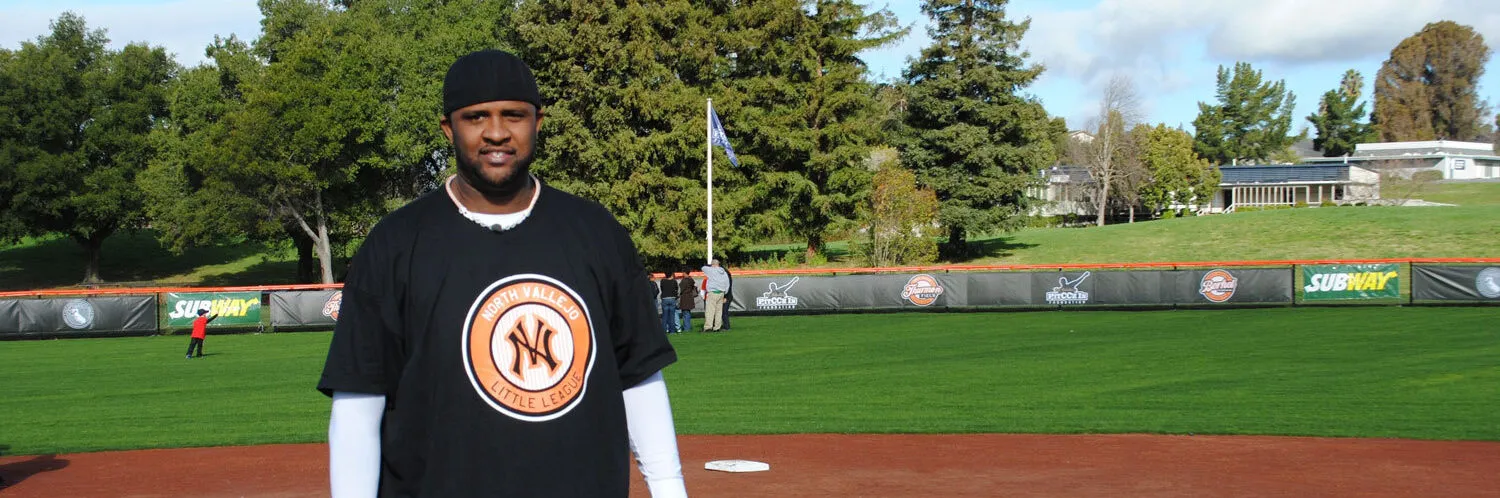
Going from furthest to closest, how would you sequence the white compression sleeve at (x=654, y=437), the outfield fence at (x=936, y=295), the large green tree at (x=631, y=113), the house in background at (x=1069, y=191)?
the house in background at (x=1069, y=191) < the large green tree at (x=631, y=113) < the outfield fence at (x=936, y=295) < the white compression sleeve at (x=654, y=437)

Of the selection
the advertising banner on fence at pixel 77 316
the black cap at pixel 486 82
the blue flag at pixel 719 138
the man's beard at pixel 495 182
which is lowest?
the advertising banner on fence at pixel 77 316

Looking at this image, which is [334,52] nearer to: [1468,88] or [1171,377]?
[1171,377]

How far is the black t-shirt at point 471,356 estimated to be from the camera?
3029 millimetres

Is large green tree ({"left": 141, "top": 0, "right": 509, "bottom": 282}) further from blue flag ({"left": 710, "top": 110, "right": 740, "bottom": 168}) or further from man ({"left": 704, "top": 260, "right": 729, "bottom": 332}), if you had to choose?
man ({"left": 704, "top": 260, "right": 729, "bottom": 332})

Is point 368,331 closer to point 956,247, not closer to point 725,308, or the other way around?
point 725,308

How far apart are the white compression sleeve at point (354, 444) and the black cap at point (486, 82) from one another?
29.9 inches

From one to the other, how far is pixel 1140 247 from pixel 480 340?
67619 mm

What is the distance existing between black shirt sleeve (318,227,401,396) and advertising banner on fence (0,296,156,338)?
35441mm

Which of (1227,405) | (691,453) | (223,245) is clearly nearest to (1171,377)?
(1227,405)

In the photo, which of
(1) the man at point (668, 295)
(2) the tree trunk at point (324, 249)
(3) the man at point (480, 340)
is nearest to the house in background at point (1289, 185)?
(2) the tree trunk at point (324, 249)

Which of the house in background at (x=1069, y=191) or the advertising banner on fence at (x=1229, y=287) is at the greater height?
the house in background at (x=1069, y=191)

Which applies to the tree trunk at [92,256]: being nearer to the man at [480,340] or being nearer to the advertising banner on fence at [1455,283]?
the advertising banner on fence at [1455,283]

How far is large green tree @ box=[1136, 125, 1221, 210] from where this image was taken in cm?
9331

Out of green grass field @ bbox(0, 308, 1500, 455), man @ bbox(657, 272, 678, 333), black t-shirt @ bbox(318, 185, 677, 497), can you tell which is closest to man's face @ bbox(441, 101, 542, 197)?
black t-shirt @ bbox(318, 185, 677, 497)
